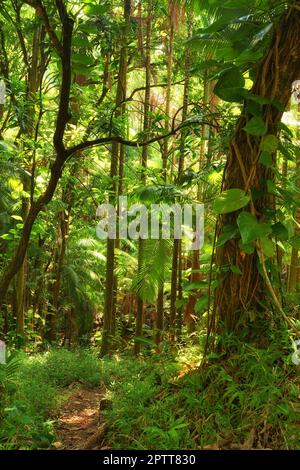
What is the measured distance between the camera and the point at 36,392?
4.27 meters

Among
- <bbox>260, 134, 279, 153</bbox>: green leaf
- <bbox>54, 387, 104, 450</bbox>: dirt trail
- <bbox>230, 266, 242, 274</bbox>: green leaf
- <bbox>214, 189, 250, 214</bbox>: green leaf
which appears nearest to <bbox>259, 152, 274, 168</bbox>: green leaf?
<bbox>260, 134, 279, 153</bbox>: green leaf

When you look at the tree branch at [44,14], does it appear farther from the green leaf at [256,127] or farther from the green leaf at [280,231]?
the green leaf at [280,231]

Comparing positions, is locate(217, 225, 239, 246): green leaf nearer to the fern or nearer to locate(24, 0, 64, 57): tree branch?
locate(24, 0, 64, 57): tree branch

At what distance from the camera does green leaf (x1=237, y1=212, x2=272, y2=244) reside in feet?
7.97

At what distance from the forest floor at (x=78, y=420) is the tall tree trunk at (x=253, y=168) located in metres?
1.07

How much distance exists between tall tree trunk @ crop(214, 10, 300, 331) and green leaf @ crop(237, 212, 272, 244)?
0.54 feet

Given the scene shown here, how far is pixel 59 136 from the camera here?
3.13 meters

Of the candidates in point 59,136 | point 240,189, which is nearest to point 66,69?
point 59,136

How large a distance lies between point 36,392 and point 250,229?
273 centimetres

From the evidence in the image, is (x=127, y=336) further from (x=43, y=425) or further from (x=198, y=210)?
(x=43, y=425)

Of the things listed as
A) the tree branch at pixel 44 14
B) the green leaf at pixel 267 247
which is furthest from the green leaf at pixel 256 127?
the tree branch at pixel 44 14

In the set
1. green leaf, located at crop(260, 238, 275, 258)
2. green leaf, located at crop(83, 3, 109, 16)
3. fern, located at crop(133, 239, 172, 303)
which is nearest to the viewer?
green leaf, located at crop(260, 238, 275, 258)

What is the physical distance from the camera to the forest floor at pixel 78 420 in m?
2.91
